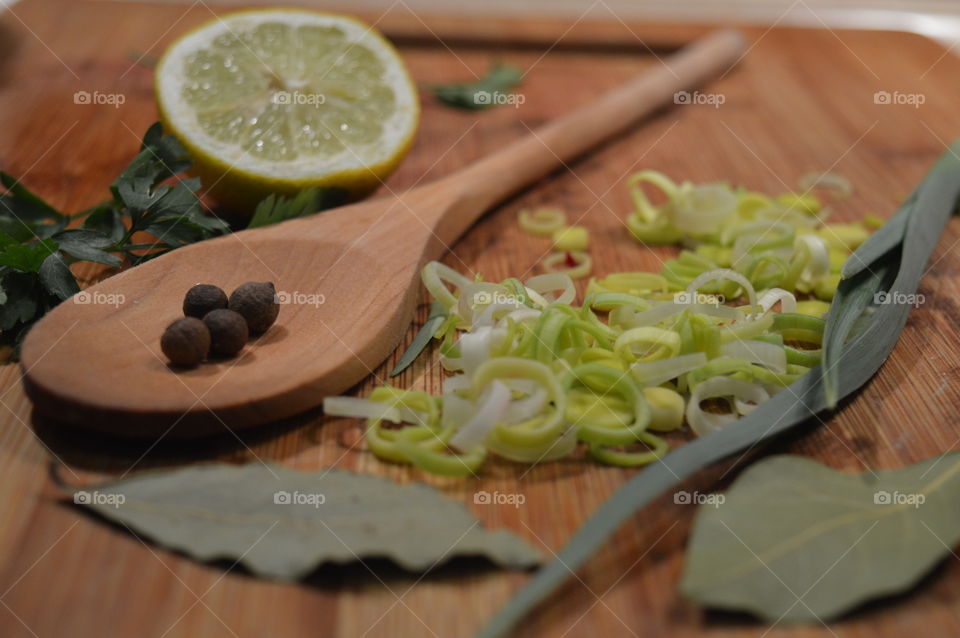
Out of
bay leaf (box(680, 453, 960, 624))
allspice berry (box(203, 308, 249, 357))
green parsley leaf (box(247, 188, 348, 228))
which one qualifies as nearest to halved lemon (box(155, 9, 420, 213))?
green parsley leaf (box(247, 188, 348, 228))

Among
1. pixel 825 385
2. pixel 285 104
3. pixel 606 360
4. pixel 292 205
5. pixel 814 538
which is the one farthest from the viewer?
pixel 285 104

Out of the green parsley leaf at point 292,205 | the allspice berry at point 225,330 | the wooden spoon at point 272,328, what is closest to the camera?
the wooden spoon at point 272,328

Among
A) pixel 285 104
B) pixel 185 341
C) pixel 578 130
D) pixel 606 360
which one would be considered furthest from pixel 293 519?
pixel 578 130

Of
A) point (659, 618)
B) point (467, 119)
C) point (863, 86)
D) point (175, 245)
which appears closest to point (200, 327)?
point (175, 245)

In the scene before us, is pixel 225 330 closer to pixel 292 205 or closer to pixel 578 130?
pixel 292 205

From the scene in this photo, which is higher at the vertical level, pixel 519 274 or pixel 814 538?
pixel 814 538

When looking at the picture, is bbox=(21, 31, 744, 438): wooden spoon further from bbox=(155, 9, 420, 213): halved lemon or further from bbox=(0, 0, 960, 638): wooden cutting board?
bbox=(155, 9, 420, 213): halved lemon

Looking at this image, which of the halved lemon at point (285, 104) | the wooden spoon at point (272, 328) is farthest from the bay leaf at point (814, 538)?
the halved lemon at point (285, 104)

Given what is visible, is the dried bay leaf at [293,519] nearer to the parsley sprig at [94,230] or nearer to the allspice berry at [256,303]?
the allspice berry at [256,303]
